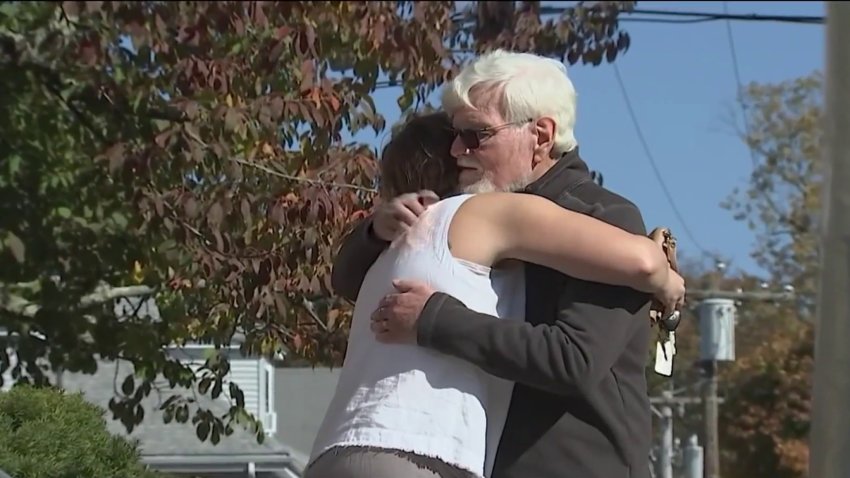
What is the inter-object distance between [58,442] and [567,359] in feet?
7.21

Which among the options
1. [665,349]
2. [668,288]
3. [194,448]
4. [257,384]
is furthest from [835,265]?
[257,384]

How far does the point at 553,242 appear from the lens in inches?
98.6

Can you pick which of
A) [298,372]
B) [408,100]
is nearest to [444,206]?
[408,100]

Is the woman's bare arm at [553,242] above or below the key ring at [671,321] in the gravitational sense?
above

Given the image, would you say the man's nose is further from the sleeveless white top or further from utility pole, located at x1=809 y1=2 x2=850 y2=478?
utility pole, located at x1=809 y1=2 x2=850 y2=478

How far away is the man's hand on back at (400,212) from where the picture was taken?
2604 millimetres

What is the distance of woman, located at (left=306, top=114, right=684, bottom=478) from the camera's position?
2.47m

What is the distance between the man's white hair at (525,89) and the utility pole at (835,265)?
18.5 inches

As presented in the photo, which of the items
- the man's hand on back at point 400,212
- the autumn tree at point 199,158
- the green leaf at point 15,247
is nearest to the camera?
the man's hand on back at point 400,212

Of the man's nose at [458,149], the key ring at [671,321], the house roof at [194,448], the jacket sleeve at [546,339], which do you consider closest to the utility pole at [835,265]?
the key ring at [671,321]

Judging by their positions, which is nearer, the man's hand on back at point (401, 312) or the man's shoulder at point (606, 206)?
the man's hand on back at point (401, 312)

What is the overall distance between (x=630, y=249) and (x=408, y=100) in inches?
172

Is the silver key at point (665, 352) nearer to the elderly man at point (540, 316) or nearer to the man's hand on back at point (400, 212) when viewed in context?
the elderly man at point (540, 316)

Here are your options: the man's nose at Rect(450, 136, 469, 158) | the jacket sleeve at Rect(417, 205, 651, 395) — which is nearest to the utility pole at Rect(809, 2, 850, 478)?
the jacket sleeve at Rect(417, 205, 651, 395)
